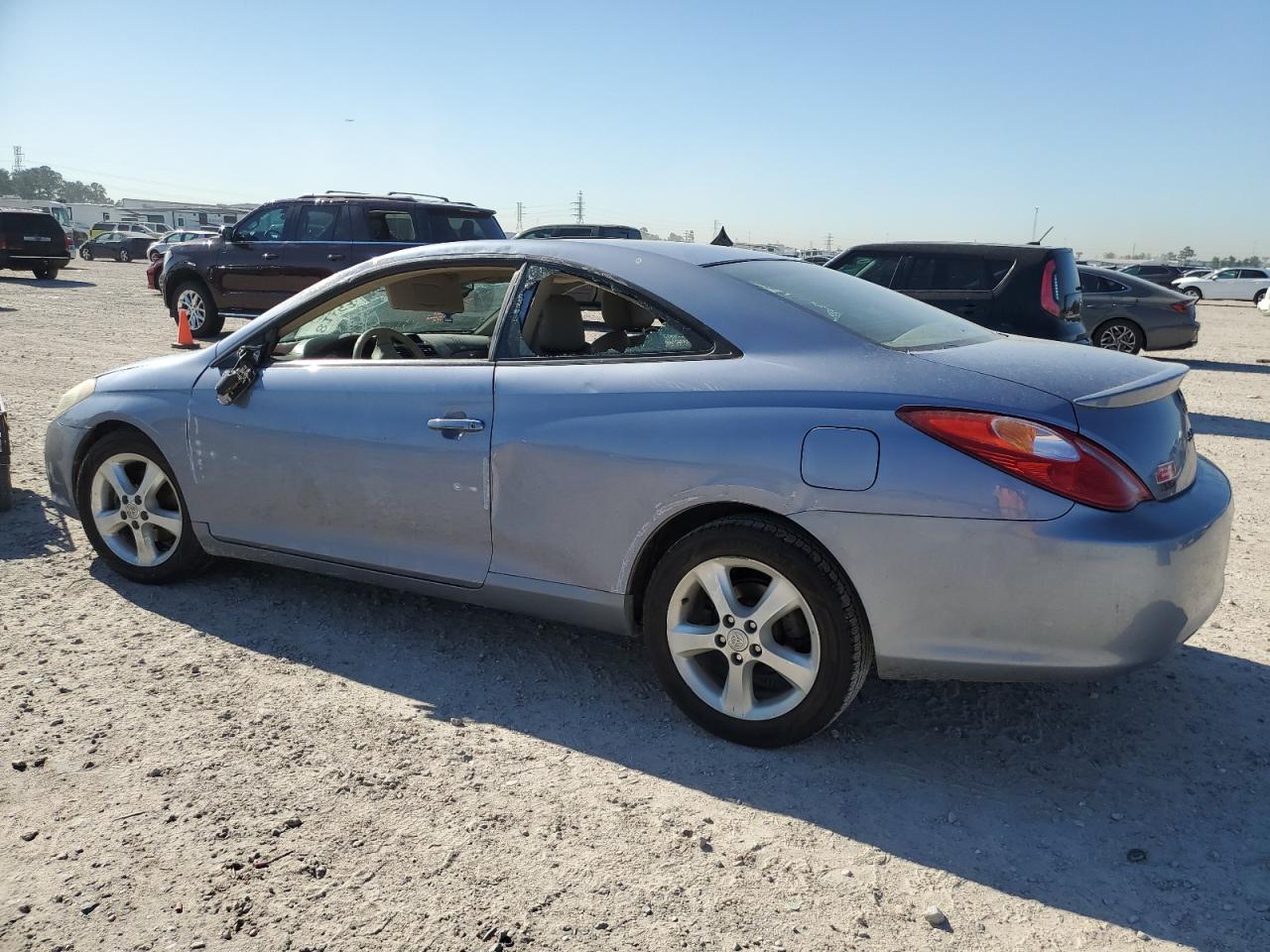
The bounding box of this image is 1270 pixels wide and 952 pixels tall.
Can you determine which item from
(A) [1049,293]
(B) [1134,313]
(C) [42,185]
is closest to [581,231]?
(B) [1134,313]

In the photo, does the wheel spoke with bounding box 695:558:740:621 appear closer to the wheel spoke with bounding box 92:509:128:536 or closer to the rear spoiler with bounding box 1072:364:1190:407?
the rear spoiler with bounding box 1072:364:1190:407

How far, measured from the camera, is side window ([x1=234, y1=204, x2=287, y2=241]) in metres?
13.4

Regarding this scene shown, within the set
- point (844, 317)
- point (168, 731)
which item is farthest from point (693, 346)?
point (168, 731)

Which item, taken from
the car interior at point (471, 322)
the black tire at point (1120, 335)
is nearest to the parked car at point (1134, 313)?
the black tire at point (1120, 335)

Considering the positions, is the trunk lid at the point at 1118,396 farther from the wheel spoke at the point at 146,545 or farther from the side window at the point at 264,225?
the side window at the point at 264,225

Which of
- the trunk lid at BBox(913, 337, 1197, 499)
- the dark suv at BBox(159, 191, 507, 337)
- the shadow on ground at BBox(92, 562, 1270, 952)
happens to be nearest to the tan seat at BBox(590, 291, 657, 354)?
the trunk lid at BBox(913, 337, 1197, 499)

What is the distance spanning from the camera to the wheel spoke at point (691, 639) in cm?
315

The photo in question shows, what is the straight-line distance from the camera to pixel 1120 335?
15195mm

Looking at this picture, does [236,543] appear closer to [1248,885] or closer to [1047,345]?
[1047,345]

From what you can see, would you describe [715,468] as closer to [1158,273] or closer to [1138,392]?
[1138,392]

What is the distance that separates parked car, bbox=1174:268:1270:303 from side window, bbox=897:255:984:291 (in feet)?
112

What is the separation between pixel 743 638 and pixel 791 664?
17cm

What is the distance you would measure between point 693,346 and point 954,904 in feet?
5.80

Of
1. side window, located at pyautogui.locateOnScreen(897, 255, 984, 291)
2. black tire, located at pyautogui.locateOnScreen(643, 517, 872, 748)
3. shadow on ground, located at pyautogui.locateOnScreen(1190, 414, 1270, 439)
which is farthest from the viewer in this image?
side window, located at pyautogui.locateOnScreen(897, 255, 984, 291)
